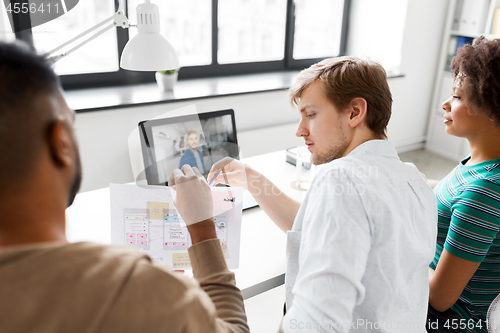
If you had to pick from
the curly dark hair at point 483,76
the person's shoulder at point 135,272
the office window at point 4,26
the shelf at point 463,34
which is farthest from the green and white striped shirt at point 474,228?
the shelf at point 463,34

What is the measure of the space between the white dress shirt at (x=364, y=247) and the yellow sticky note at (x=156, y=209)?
0.36 m

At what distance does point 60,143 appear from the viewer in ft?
1.54

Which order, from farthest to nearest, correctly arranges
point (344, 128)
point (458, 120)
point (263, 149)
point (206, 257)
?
1. point (263, 149)
2. point (458, 120)
3. point (344, 128)
4. point (206, 257)

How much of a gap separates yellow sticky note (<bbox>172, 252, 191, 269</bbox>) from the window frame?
5.11 feet

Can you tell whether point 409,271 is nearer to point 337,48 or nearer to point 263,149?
point 263,149

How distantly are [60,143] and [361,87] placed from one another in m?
0.73

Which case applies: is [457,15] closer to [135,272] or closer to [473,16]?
[473,16]

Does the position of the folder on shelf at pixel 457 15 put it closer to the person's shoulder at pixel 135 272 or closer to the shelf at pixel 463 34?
the shelf at pixel 463 34

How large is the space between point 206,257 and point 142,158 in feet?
1.97

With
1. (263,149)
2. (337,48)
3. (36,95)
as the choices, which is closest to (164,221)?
(36,95)

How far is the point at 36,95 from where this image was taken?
458 mm

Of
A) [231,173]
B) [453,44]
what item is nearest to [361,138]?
[231,173]

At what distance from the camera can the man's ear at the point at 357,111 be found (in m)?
0.97

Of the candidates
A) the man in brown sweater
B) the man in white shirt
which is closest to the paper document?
the man in white shirt
